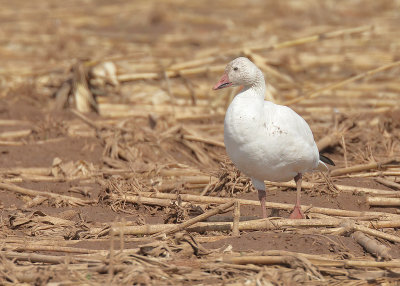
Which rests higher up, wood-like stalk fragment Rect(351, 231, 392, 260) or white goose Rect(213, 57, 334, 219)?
white goose Rect(213, 57, 334, 219)

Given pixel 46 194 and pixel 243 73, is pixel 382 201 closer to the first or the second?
pixel 243 73

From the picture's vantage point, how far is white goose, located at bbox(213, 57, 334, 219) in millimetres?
5555

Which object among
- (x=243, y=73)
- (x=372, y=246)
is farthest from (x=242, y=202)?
(x=372, y=246)

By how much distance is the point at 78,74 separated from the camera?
10789mm

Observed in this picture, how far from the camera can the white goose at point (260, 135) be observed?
555 cm

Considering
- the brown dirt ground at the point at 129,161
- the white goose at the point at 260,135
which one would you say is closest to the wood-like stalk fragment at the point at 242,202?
the brown dirt ground at the point at 129,161

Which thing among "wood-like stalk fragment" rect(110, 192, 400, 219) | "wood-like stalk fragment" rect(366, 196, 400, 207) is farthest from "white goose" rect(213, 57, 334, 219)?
"wood-like stalk fragment" rect(366, 196, 400, 207)

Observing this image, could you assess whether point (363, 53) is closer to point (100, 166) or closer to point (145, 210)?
point (100, 166)

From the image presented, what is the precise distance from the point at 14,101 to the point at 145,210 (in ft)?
16.3

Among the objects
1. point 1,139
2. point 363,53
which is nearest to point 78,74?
point 1,139

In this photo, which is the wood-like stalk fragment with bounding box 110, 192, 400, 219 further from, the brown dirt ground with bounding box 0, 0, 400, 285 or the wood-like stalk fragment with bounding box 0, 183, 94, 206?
the wood-like stalk fragment with bounding box 0, 183, 94, 206

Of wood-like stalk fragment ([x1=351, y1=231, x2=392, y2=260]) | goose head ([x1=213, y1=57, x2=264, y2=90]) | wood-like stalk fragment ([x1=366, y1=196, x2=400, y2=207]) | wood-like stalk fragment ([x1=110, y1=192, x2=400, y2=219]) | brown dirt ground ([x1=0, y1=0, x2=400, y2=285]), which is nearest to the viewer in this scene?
wood-like stalk fragment ([x1=351, y1=231, x2=392, y2=260])

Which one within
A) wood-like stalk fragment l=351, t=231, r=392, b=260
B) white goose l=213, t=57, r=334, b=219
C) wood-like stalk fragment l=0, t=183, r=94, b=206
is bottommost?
wood-like stalk fragment l=0, t=183, r=94, b=206

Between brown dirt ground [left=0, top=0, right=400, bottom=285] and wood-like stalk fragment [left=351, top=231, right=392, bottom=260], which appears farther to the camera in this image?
brown dirt ground [left=0, top=0, right=400, bottom=285]
